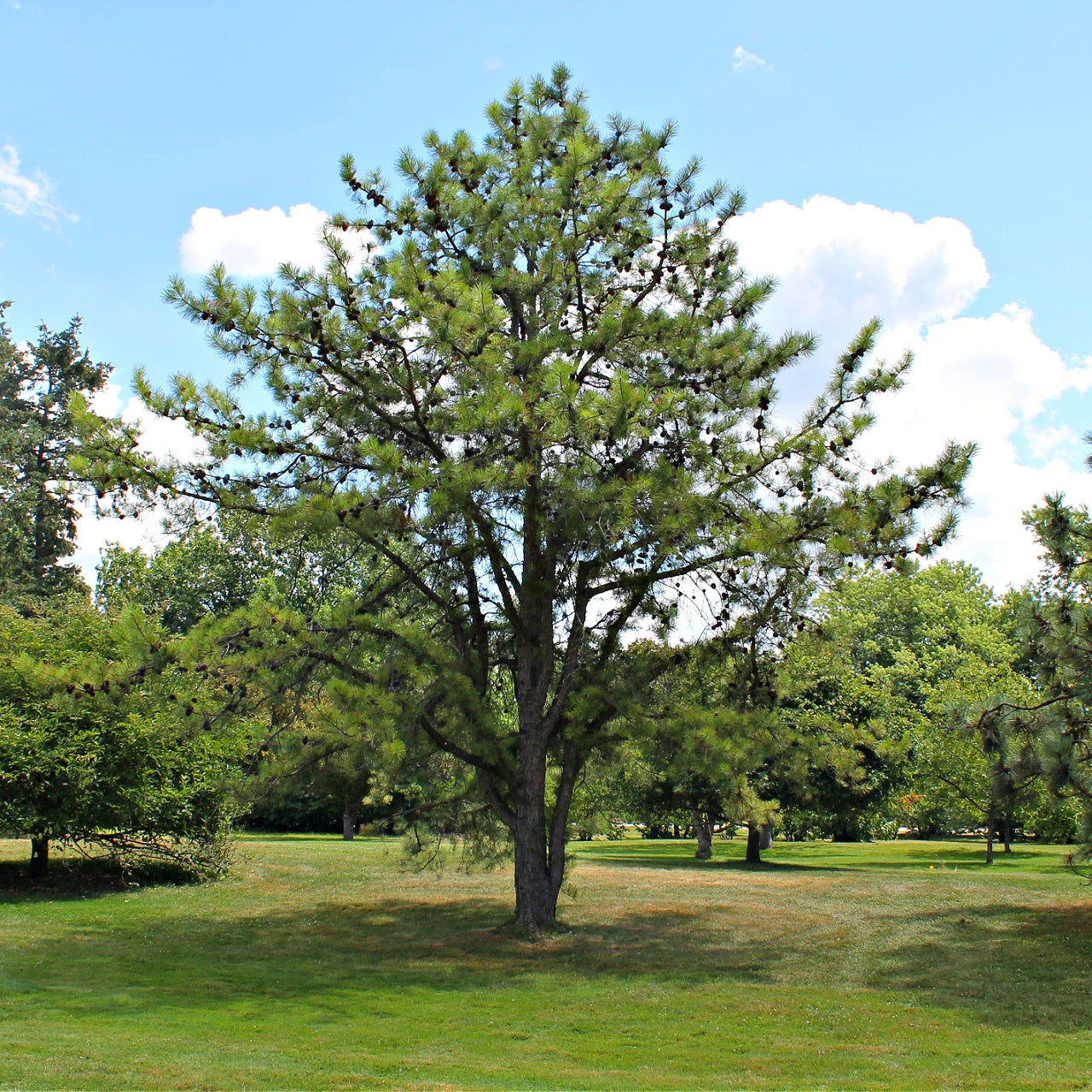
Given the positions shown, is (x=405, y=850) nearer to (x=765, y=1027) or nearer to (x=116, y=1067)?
(x=765, y=1027)

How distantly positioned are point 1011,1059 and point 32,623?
1443cm

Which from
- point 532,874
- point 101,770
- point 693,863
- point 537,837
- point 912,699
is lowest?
point 693,863

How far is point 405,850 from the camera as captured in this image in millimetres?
12867

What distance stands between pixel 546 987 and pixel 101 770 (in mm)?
8209

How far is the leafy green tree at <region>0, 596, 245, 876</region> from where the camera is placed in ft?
43.9

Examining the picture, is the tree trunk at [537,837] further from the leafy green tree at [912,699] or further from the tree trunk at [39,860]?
the tree trunk at [39,860]

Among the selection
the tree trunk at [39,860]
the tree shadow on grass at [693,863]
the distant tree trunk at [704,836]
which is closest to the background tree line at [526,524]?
the tree trunk at [39,860]

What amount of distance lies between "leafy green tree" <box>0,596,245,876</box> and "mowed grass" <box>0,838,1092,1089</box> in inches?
38.8

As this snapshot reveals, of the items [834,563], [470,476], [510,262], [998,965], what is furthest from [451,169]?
[998,965]

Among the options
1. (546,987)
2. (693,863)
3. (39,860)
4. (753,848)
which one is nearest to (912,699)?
(753,848)

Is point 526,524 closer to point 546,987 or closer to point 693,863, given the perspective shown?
point 546,987

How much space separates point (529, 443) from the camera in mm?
9930

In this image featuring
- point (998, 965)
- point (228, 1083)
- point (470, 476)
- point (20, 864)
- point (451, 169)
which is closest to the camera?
point (228, 1083)

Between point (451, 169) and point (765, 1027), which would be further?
point (451, 169)
